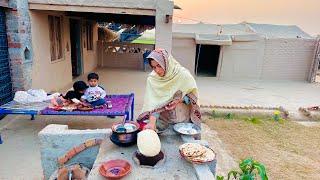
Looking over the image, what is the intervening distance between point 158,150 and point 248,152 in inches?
130

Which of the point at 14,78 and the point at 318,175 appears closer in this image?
the point at 318,175

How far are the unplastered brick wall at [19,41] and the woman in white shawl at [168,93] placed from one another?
13.6ft

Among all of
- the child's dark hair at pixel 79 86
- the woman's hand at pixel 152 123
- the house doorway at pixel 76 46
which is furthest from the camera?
the house doorway at pixel 76 46

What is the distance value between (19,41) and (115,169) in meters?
4.68

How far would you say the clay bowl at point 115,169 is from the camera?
7.21ft

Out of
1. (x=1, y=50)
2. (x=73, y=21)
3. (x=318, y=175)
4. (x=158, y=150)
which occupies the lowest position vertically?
(x=318, y=175)

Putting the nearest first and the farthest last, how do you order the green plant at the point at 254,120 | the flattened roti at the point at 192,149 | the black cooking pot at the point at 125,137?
the flattened roti at the point at 192,149 < the black cooking pot at the point at 125,137 < the green plant at the point at 254,120

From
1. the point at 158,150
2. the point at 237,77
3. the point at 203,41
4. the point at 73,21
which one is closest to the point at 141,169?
the point at 158,150

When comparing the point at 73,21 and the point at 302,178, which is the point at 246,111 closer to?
the point at 302,178

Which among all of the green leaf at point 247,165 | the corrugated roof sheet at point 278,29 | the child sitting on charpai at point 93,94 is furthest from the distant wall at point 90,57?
the green leaf at point 247,165

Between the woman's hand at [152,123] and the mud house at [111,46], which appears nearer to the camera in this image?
the woman's hand at [152,123]

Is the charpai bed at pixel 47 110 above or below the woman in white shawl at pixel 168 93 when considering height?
below

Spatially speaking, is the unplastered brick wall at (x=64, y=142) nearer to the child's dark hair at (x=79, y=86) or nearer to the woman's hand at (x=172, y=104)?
the woman's hand at (x=172, y=104)

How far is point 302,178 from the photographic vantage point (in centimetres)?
425
